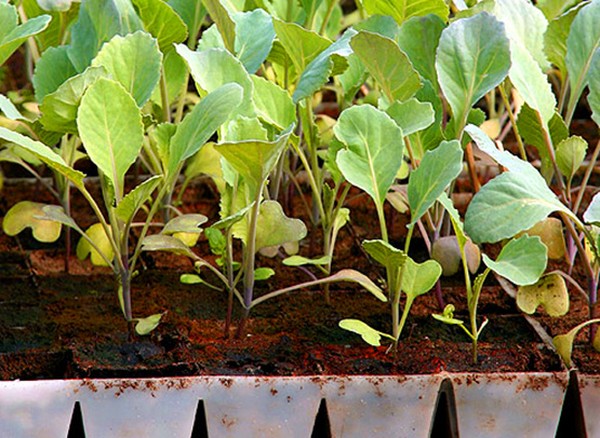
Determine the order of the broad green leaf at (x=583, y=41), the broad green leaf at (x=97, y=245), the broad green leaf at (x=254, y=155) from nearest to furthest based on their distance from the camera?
the broad green leaf at (x=254, y=155)
the broad green leaf at (x=583, y=41)
the broad green leaf at (x=97, y=245)

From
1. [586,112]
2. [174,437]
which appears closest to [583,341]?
[174,437]

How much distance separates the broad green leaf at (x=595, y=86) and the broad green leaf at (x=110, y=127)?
0.42m

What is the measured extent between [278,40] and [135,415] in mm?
423

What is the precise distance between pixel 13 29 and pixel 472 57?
0.44 meters

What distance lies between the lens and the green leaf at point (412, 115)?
0.88 m

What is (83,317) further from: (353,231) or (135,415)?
(353,231)

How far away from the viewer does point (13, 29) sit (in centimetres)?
95

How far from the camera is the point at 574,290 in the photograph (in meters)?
1.10

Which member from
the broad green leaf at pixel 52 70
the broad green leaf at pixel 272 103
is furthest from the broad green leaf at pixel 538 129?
the broad green leaf at pixel 52 70

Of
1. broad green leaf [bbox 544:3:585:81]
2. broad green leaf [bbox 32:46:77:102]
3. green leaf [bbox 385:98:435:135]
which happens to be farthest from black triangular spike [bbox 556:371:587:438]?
broad green leaf [bbox 32:46:77:102]

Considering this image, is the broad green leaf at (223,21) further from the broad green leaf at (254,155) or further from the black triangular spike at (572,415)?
the black triangular spike at (572,415)

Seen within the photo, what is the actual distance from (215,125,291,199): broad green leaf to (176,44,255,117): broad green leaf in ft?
0.29

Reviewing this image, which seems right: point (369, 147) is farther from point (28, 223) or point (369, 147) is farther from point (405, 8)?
point (28, 223)

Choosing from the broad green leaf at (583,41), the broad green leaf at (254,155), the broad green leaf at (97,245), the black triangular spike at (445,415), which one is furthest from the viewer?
the broad green leaf at (97,245)
